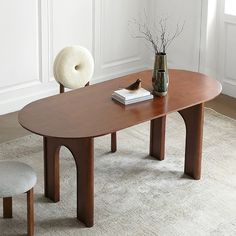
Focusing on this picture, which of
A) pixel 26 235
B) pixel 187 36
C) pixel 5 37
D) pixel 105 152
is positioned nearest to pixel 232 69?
pixel 187 36

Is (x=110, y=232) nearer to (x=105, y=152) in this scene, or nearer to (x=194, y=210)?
(x=194, y=210)

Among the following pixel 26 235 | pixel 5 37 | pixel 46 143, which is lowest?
pixel 26 235

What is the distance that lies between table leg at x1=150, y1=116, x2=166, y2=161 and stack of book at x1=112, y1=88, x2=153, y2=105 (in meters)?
0.48

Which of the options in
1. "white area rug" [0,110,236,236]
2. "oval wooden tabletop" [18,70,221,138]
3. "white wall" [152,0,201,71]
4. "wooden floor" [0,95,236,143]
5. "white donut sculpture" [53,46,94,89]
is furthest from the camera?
"white wall" [152,0,201,71]

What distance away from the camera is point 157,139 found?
4152 mm

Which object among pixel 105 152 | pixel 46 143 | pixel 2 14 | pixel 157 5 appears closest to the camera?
pixel 46 143

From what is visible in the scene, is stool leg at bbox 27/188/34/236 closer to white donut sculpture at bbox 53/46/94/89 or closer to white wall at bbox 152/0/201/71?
white donut sculpture at bbox 53/46/94/89

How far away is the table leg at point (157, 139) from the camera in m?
4.09

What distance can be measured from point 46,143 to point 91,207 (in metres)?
0.46

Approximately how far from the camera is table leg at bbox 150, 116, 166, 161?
13.4ft

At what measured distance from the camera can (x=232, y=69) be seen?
5344 millimetres

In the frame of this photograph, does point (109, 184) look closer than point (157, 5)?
Yes

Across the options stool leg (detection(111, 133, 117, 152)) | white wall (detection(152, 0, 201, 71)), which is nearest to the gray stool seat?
stool leg (detection(111, 133, 117, 152))

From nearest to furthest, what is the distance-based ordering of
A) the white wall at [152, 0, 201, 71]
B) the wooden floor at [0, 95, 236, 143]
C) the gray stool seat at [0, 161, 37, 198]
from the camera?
1. the gray stool seat at [0, 161, 37, 198]
2. the wooden floor at [0, 95, 236, 143]
3. the white wall at [152, 0, 201, 71]
